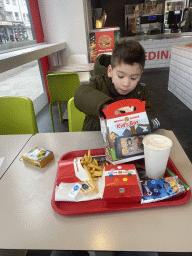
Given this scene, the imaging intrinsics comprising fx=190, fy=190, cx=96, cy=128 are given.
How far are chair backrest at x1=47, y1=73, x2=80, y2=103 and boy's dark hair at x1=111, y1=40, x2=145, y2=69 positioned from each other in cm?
151

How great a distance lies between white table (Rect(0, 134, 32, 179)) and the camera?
0.98 meters

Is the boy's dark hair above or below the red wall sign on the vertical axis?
above

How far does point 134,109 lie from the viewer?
0.79m

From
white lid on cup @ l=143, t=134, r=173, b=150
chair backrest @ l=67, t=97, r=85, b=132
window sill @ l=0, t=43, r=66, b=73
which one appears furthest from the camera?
window sill @ l=0, t=43, r=66, b=73

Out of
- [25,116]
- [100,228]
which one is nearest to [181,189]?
[100,228]

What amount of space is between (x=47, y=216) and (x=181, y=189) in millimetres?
477

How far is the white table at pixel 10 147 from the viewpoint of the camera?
3.23ft

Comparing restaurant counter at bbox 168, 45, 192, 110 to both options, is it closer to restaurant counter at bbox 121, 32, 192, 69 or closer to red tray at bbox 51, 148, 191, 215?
restaurant counter at bbox 121, 32, 192, 69

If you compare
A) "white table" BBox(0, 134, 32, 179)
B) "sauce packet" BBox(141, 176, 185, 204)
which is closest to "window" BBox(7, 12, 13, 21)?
"white table" BBox(0, 134, 32, 179)

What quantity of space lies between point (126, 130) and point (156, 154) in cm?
14

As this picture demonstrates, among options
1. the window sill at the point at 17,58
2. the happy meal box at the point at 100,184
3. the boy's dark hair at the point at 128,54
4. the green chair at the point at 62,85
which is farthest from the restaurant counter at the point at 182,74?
the happy meal box at the point at 100,184

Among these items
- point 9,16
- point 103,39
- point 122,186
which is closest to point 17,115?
point 122,186

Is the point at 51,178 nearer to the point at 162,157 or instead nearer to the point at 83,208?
the point at 83,208

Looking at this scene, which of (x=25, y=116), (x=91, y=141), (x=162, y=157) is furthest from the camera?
(x=25, y=116)
